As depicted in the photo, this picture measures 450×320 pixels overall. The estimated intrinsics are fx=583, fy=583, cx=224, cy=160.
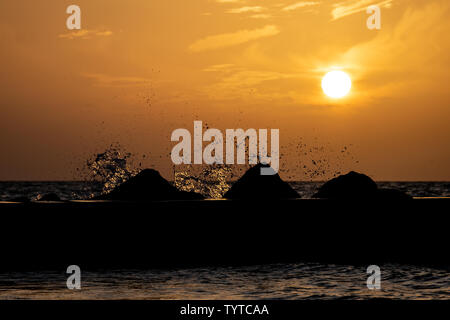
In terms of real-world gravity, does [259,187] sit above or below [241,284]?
above

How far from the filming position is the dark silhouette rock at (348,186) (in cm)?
1280

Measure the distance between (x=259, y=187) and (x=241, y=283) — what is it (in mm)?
5853

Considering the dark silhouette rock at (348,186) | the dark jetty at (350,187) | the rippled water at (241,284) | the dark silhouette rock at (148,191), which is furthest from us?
the dark silhouette rock at (148,191)

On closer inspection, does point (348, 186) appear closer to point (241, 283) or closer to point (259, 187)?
point (259, 187)

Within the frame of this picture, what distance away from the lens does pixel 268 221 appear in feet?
34.4

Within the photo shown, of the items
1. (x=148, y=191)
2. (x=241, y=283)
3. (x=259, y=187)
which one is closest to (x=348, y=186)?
(x=259, y=187)

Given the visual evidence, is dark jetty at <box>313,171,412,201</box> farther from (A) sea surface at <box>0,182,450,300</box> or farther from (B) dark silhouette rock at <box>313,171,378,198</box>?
(A) sea surface at <box>0,182,450,300</box>

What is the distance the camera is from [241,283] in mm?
8062

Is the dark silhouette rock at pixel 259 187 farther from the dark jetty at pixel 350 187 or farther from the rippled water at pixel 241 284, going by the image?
the rippled water at pixel 241 284

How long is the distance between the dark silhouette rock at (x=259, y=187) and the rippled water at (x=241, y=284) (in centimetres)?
403

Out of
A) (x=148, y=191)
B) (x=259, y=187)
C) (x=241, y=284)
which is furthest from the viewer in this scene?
(x=259, y=187)

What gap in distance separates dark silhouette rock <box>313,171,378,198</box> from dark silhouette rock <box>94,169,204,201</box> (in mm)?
3012

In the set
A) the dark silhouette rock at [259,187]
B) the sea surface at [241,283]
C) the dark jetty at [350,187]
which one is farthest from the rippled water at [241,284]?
the dark silhouette rock at [259,187]

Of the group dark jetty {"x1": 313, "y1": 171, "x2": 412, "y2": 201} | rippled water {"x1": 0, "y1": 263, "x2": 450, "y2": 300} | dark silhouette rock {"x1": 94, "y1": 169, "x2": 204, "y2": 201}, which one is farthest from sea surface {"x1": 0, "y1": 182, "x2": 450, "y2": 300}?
dark silhouette rock {"x1": 94, "y1": 169, "x2": 204, "y2": 201}
